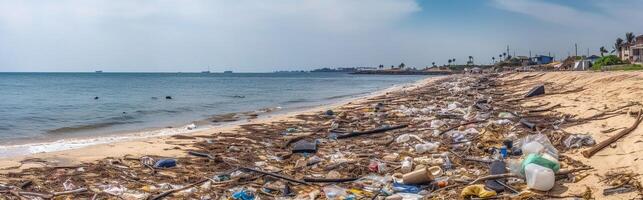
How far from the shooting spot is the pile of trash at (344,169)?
20.2 feet

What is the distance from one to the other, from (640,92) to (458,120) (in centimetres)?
510

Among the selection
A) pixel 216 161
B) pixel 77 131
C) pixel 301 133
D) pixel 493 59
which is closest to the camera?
pixel 216 161

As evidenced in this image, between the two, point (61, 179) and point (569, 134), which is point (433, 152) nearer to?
point (569, 134)

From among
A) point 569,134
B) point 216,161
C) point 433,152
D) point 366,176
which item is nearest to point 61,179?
point 216,161

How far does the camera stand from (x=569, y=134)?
28.7 ft

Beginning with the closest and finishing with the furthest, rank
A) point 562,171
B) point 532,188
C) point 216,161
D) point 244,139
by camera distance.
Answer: point 532,188 → point 562,171 → point 216,161 → point 244,139

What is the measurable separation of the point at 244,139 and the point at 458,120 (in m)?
5.79

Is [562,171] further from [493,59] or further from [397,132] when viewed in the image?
[493,59]

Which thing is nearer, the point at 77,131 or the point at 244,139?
the point at 244,139

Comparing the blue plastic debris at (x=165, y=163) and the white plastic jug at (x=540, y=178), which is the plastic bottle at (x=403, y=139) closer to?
the white plastic jug at (x=540, y=178)

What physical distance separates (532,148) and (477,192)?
2251 mm

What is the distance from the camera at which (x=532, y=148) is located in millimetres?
7438

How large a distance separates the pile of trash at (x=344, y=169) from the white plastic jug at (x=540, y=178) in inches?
0.4

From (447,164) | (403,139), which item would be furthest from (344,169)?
(403,139)
